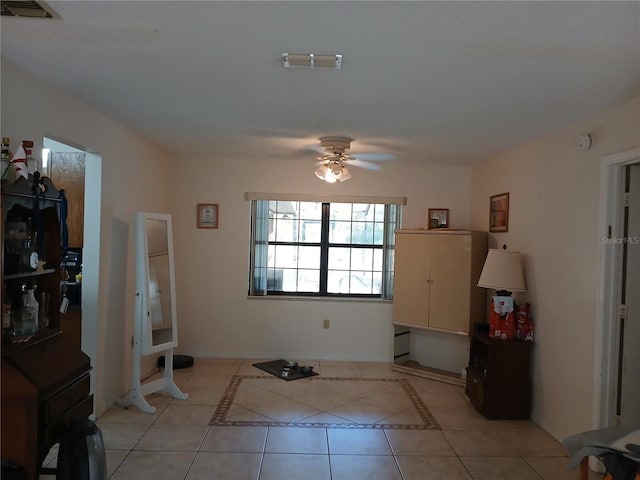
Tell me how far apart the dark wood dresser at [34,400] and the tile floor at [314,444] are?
0.77 m

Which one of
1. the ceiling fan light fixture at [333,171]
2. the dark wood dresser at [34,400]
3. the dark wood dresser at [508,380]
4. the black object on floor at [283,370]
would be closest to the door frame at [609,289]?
the dark wood dresser at [508,380]

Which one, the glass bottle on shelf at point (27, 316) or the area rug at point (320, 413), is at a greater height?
the glass bottle on shelf at point (27, 316)

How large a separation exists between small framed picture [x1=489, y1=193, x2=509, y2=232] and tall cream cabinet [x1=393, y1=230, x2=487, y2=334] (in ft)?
0.61

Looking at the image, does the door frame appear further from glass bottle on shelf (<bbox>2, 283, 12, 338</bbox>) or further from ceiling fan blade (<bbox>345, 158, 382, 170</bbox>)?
glass bottle on shelf (<bbox>2, 283, 12, 338</bbox>)

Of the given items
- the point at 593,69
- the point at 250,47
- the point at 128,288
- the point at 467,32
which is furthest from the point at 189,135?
the point at 593,69

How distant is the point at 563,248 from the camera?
138 inches

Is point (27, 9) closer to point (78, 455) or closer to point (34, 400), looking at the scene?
point (34, 400)

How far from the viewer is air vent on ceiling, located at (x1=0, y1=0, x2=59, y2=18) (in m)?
1.80

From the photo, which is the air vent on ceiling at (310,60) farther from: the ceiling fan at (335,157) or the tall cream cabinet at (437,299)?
the tall cream cabinet at (437,299)

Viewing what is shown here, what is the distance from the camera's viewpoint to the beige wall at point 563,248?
313 cm

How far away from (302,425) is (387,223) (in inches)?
107

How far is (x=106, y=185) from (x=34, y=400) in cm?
199

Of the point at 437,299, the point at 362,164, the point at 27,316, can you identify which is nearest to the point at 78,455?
the point at 27,316

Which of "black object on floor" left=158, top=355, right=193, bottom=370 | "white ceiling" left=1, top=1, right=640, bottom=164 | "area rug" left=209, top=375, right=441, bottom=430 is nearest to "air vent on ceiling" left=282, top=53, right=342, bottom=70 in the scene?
"white ceiling" left=1, top=1, right=640, bottom=164
